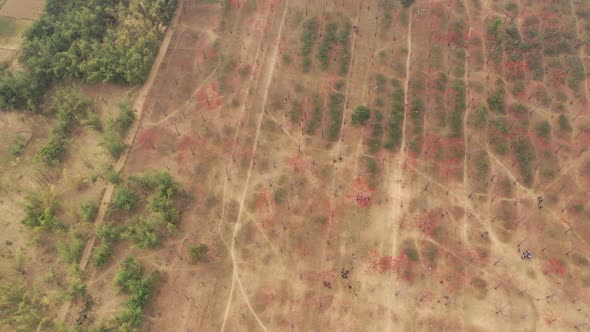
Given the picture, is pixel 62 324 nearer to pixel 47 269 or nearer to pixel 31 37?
pixel 47 269

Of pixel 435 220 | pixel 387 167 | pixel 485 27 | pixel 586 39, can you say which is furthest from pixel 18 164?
pixel 586 39

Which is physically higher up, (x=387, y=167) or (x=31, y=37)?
(x=31, y=37)

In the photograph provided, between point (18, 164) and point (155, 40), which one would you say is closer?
point (18, 164)

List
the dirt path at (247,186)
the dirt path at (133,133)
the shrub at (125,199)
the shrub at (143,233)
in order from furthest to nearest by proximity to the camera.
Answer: the shrub at (125,199) < the dirt path at (133,133) < the shrub at (143,233) < the dirt path at (247,186)

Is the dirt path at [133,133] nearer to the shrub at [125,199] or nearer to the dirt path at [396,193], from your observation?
the shrub at [125,199]

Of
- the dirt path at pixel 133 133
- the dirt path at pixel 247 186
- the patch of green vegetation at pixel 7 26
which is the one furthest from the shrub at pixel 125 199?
the patch of green vegetation at pixel 7 26

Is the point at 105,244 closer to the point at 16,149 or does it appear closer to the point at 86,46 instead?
the point at 16,149

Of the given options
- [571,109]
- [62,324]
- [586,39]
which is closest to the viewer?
[62,324]
